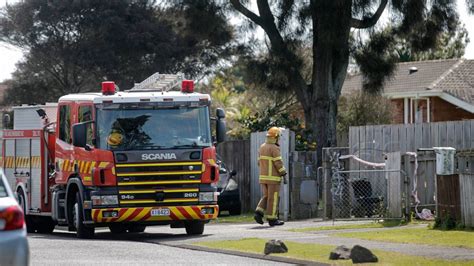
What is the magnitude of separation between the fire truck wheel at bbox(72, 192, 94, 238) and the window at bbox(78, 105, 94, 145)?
3.75 feet

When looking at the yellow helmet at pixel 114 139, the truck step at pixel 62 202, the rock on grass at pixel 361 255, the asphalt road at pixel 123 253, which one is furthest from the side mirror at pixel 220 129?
the rock on grass at pixel 361 255

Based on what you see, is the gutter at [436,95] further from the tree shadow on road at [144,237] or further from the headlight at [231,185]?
the tree shadow on road at [144,237]

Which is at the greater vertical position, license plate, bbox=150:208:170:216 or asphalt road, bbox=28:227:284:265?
license plate, bbox=150:208:170:216

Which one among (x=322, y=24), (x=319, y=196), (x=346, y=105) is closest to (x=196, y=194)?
(x=319, y=196)

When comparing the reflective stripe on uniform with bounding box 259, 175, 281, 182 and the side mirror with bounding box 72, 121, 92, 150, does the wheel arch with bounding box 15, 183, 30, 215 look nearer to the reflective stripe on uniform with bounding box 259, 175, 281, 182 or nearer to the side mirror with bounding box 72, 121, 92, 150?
the side mirror with bounding box 72, 121, 92, 150

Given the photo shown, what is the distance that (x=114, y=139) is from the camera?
804 inches

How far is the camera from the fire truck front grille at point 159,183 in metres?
20.2

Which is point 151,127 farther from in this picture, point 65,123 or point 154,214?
point 65,123

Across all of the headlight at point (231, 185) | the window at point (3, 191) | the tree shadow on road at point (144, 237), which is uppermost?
the headlight at point (231, 185)

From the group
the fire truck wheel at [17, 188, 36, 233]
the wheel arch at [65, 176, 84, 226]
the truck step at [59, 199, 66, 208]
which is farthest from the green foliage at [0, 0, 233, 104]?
the wheel arch at [65, 176, 84, 226]

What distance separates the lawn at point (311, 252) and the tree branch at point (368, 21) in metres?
15.1

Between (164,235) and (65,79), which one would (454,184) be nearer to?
(164,235)

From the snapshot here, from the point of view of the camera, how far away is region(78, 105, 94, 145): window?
810 inches

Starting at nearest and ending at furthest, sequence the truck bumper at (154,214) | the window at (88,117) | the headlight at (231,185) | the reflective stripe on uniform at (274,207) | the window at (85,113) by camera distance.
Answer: the truck bumper at (154,214) → the window at (88,117) → the window at (85,113) → the reflective stripe on uniform at (274,207) → the headlight at (231,185)
